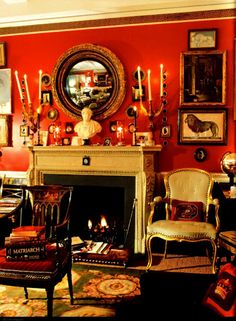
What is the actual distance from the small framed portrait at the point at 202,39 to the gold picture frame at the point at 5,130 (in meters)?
2.50

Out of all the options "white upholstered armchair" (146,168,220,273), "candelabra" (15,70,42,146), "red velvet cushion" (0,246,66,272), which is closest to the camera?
"red velvet cushion" (0,246,66,272)

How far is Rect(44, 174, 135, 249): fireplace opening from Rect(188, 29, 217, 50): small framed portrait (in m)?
1.71

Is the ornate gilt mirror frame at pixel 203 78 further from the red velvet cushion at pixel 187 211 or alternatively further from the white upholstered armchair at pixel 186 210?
the red velvet cushion at pixel 187 211

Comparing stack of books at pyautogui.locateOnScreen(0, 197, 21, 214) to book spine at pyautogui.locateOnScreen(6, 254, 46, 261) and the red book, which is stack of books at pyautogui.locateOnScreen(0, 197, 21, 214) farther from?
book spine at pyautogui.locateOnScreen(6, 254, 46, 261)

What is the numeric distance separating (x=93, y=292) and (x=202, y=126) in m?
2.23

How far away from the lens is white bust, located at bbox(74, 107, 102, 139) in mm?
4133

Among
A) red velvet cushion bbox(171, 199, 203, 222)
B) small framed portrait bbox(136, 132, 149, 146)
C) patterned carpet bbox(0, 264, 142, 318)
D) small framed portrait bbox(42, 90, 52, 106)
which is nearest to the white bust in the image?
small framed portrait bbox(136, 132, 149, 146)

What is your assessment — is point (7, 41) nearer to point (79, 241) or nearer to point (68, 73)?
point (68, 73)

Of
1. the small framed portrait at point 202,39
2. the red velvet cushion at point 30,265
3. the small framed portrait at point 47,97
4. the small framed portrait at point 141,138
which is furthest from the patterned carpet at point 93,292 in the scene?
the small framed portrait at point 202,39

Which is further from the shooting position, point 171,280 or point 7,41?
point 7,41

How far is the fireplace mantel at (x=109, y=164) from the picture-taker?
388 cm

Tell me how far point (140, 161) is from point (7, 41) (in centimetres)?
245

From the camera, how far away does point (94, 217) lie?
439 centimetres

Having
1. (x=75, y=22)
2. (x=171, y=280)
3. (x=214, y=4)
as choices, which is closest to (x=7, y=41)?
(x=75, y=22)
